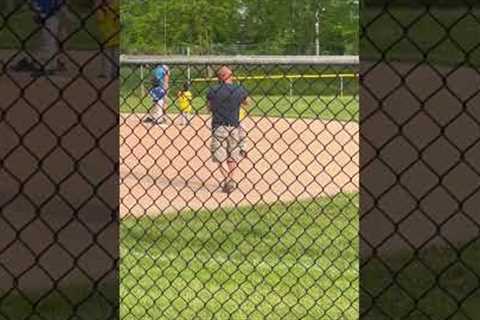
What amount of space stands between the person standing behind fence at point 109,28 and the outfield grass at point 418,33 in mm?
889

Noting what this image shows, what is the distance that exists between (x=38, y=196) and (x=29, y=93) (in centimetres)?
127

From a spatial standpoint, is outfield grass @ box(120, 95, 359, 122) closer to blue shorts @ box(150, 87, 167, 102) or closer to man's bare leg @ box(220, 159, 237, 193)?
blue shorts @ box(150, 87, 167, 102)

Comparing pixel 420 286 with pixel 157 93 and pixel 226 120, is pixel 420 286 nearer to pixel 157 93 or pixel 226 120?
pixel 226 120

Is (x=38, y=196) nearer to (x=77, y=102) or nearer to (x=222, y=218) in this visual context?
(x=77, y=102)

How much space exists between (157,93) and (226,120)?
813 millimetres

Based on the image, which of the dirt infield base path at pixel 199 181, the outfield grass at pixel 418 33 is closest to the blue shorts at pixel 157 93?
the dirt infield base path at pixel 199 181

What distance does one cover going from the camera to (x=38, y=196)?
6.43 metres

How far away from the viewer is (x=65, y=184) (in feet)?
20.4

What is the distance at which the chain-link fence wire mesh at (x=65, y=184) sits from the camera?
4.25 meters

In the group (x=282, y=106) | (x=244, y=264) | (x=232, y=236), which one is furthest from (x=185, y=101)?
(x=282, y=106)

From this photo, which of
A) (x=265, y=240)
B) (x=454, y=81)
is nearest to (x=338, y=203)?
(x=265, y=240)

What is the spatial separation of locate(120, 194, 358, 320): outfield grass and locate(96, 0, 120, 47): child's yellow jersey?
143 cm

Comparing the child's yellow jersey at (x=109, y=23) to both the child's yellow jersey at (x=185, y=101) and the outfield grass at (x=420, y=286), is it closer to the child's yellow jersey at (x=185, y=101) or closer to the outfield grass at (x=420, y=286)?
the outfield grass at (x=420, y=286)

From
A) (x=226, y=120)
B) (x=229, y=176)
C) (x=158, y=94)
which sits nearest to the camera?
(x=226, y=120)
